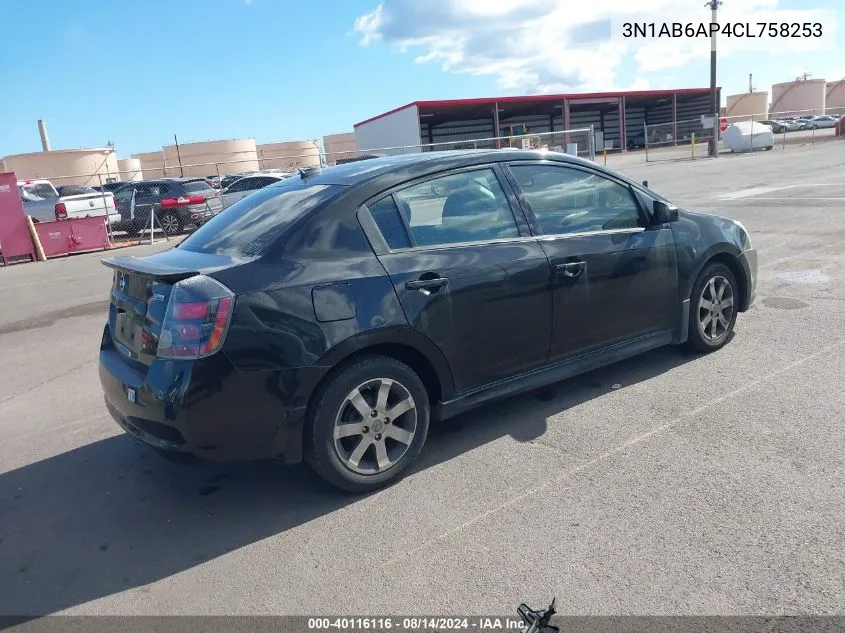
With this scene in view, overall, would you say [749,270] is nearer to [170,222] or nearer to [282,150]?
[170,222]

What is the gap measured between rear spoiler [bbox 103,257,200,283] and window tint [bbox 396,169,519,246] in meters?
1.23

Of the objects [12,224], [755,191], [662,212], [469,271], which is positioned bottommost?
[755,191]

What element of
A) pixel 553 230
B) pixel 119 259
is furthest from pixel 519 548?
pixel 119 259

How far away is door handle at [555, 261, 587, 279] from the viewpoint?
424cm

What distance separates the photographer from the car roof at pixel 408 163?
3955 millimetres

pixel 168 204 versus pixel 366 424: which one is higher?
pixel 168 204

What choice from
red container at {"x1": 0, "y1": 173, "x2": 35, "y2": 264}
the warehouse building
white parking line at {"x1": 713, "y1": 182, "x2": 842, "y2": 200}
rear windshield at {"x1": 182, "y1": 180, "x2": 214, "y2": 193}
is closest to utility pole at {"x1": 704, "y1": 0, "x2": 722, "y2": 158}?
the warehouse building

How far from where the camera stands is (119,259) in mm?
3965

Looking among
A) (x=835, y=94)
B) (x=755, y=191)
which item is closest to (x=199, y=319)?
(x=755, y=191)

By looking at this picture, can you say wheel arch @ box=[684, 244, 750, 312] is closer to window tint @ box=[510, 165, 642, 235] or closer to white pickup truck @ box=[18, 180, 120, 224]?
window tint @ box=[510, 165, 642, 235]

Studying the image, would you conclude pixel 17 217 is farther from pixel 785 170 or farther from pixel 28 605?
pixel 785 170

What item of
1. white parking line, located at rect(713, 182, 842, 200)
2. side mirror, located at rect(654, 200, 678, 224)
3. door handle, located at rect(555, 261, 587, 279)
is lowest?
white parking line, located at rect(713, 182, 842, 200)

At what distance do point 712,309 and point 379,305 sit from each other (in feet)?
9.91

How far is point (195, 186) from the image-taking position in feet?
69.5
